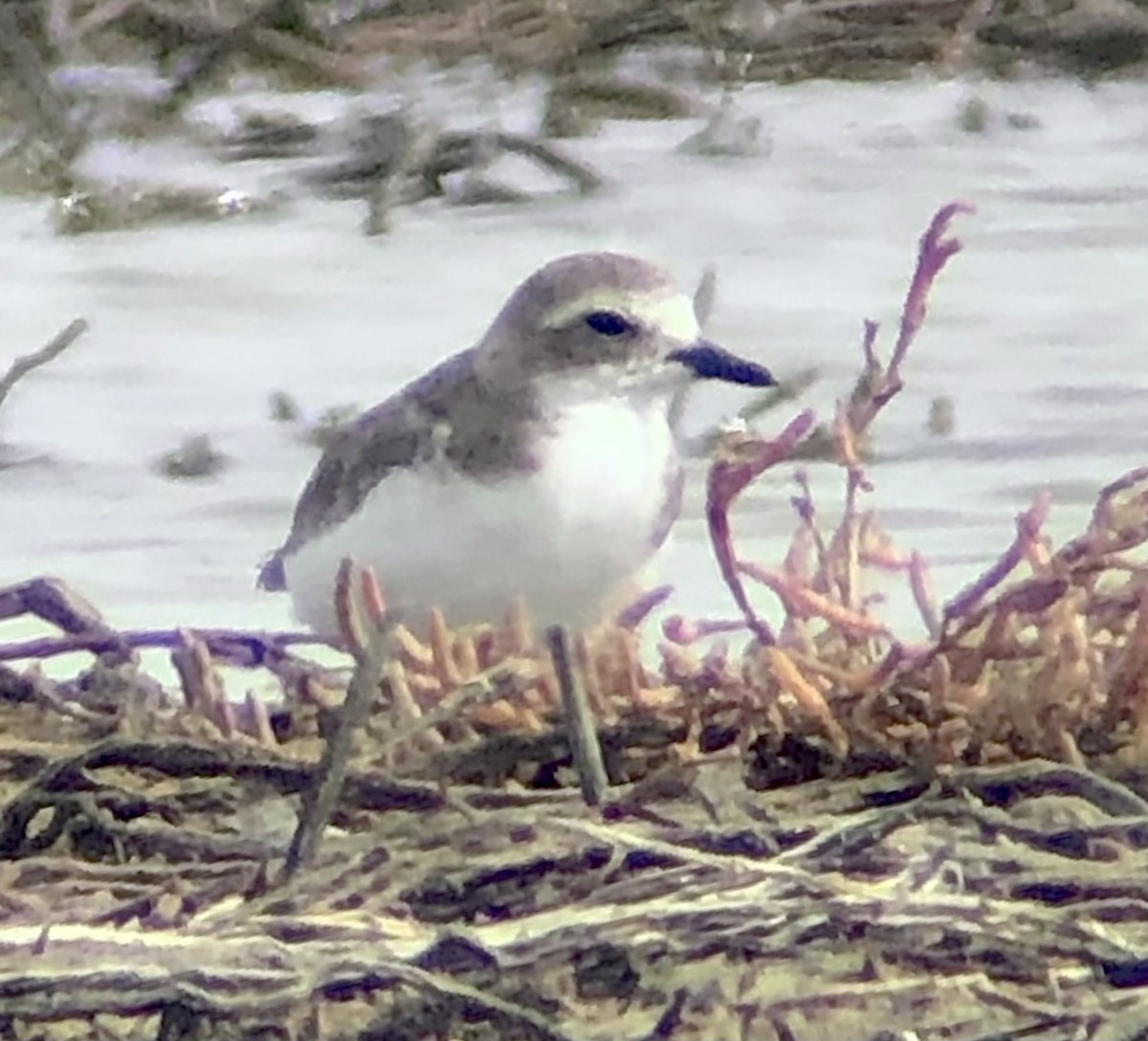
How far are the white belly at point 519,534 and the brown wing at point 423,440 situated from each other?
11 millimetres

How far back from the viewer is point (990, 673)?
0.98m

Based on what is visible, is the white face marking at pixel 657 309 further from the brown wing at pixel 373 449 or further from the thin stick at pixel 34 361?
the thin stick at pixel 34 361

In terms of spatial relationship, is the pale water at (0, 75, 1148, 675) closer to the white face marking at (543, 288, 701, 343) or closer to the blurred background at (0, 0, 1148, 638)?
the blurred background at (0, 0, 1148, 638)

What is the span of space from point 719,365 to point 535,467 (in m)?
0.10

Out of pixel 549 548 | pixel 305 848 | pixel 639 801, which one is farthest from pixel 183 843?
pixel 549 548

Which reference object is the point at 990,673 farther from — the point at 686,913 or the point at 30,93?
the point at 30,93

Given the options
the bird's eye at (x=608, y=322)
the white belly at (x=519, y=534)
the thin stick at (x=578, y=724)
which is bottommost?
the white belly at (x=519, y=534)

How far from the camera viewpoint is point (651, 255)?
1.44 metres

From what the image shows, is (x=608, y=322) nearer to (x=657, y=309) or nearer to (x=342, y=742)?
(x=657, y=309)

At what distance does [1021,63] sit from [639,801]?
629 mm

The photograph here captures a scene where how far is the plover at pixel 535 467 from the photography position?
3.95 ft

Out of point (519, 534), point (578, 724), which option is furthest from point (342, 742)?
point (519, 534)

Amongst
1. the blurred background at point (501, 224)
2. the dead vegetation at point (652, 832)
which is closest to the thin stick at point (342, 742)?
the dead vegetation at point (652, 832)

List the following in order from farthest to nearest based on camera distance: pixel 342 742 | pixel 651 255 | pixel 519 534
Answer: pixel 651 255
pixel 519 534
pixel 342 742
